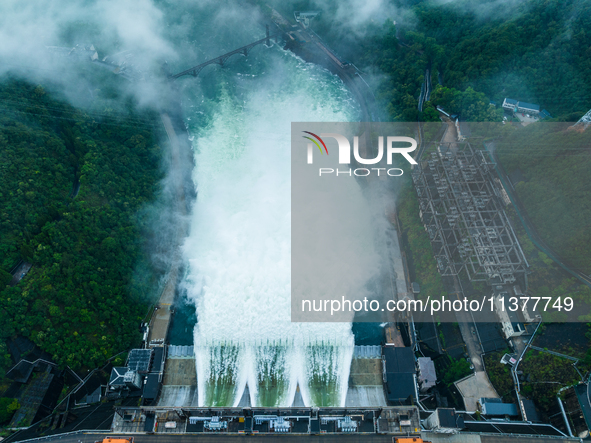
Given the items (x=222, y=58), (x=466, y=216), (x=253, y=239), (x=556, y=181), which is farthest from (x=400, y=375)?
(x=222, y=58)

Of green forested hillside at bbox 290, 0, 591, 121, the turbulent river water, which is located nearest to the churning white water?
the turbulent river water

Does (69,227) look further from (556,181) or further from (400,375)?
(556,181)

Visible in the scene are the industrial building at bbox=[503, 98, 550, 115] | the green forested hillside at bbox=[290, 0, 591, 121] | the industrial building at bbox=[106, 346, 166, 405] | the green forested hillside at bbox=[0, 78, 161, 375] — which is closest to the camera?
the industrial building at bbox=[106, 346, 166, 405]

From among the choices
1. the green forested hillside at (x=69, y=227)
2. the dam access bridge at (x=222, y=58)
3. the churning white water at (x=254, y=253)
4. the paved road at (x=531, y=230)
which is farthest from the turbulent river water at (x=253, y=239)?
the paved road at (x=531, y=230)

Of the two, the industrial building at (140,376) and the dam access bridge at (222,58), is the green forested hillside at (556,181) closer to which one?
the industrial building at (140,376)

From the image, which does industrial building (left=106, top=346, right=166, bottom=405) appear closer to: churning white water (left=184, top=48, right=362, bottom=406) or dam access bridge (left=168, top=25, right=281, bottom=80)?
churning white water (left=184, top=48, right=362, bottom=406)
